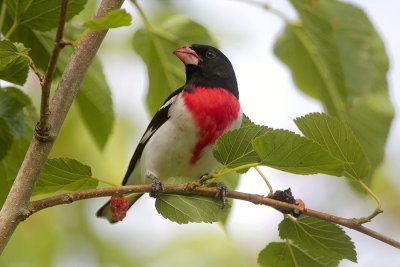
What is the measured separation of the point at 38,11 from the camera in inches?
96.0

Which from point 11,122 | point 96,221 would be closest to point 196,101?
point 11,122

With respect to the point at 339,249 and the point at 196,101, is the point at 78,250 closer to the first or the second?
the point at 196,101

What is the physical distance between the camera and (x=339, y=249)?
2.27 metres

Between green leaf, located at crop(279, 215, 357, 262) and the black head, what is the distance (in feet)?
4.92

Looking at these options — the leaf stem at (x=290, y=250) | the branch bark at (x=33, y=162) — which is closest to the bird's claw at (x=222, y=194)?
the leaf stem at (x=290, y=250)

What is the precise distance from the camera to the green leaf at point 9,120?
8.50 ft

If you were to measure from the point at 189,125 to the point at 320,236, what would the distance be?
1.33 meters

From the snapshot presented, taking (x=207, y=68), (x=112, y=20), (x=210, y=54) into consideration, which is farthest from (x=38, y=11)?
(x=210, y=54)

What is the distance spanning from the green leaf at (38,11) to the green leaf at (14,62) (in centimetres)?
21

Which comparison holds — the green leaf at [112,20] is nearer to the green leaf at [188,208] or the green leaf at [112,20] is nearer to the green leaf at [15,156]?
the green leaf at [188,208]

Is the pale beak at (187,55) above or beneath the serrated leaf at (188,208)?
above

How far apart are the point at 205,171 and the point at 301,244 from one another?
4.40 ft

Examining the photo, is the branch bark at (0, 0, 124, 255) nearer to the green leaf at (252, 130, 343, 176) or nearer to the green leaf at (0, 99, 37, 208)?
the green leaf at (252, 130, 343, 176)

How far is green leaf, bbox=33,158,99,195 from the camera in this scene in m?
2.23
